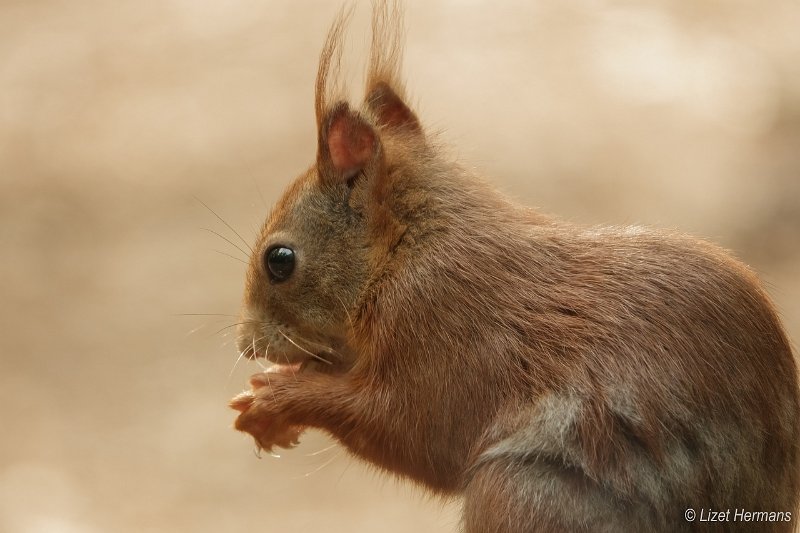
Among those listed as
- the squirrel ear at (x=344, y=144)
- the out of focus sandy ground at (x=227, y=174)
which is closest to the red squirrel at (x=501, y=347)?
the squirrel ear at (x=344, y=144)

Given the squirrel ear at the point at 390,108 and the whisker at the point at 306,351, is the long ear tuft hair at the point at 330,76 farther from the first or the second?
the whisker at the point at 306,351

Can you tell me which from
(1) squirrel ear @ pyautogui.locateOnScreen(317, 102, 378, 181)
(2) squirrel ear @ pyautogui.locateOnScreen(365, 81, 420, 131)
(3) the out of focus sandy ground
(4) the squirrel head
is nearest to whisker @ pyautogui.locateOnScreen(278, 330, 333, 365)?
(4) the squirrel head

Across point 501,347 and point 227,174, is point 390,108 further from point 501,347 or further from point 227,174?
point 227,174

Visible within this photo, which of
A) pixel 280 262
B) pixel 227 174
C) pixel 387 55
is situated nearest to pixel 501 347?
pixel 280 262

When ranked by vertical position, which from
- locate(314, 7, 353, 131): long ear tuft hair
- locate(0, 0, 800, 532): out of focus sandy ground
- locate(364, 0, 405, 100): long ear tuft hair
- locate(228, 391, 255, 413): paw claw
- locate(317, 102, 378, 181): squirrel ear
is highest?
locate(0, 0, 800, 532): out of focus sandy ground

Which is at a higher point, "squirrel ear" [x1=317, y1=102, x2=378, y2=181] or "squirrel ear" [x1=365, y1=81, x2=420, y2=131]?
"squirrel ear" [x1=365, y1=81, x2=420, y2=131]

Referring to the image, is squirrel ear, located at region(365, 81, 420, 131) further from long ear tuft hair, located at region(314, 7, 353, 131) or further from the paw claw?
the paw claw

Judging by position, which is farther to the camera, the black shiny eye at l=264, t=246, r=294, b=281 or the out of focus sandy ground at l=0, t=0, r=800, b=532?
the out of focus sandy ground at l=0, t=0, r=800, b=532

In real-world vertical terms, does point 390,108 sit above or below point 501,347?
above
